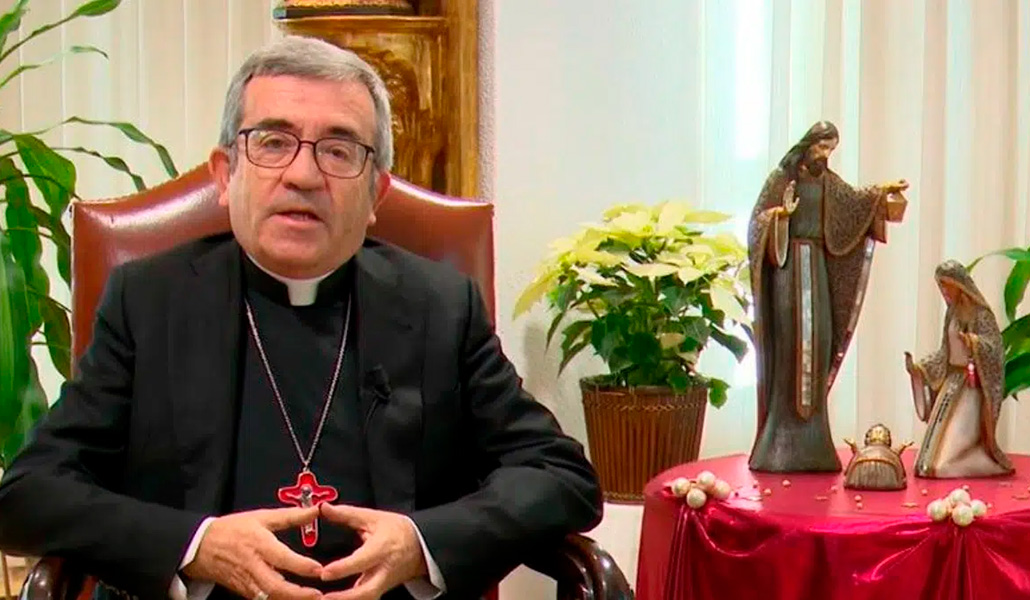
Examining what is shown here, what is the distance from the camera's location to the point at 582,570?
1.81 metres

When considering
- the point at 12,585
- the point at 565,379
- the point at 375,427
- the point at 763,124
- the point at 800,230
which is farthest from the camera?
the point at 12,585

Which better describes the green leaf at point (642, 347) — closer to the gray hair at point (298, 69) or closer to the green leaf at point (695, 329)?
the green leaf at point (695, 329)

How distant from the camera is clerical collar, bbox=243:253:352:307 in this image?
208 centimetres

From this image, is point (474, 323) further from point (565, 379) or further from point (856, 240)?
point (565, 379)

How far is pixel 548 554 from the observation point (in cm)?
190

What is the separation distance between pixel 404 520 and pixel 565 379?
4.46ft

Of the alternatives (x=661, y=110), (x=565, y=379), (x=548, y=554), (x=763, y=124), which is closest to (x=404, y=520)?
(x=548, y=554)

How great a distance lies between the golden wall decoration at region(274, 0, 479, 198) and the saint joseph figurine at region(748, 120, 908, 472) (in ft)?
3.14

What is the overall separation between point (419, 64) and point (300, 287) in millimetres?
1258

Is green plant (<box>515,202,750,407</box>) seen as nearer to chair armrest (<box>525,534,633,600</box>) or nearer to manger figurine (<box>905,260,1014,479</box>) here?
manger figurine (<box>905,260,1014,479</box>)

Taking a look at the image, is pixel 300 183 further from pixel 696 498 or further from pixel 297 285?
pixel 696 498

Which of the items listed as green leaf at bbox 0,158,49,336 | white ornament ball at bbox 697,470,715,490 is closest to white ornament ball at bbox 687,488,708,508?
white ornament ball at bbox 697,470,715,490

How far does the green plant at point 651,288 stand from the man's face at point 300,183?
887 millimetres

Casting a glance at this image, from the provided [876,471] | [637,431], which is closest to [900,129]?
[637,431]
